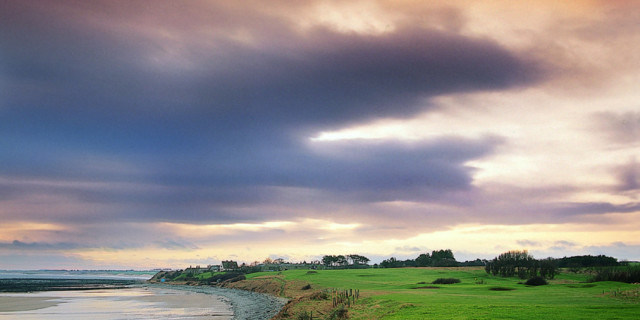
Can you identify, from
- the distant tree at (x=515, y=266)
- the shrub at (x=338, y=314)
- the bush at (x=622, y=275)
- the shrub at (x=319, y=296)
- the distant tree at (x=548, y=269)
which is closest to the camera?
the shrub at (x=338, y=314)

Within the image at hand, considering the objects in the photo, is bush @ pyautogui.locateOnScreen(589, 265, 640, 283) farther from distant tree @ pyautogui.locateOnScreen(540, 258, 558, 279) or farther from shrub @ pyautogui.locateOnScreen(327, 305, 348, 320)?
shrub @ pyautogui.locateOnScreen(327, 305, 348, 320)

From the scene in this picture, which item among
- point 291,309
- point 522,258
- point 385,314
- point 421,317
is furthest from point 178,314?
point 522,258

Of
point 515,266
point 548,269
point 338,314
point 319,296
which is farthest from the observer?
point 515,266

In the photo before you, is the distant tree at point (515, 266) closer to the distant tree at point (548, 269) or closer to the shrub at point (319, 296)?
the distant tree at point (548, 269)

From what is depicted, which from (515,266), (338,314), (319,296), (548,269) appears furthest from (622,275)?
(338,314)

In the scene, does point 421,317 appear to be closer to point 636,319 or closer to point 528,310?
point 528,310

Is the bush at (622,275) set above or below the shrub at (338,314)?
above

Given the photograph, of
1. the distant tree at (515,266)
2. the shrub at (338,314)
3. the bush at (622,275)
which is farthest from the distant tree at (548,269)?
the shrub at (338,314)

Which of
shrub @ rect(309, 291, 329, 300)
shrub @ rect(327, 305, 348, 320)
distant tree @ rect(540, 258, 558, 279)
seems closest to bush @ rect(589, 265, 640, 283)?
distant tree @ rect(540, 258, 558, 279)

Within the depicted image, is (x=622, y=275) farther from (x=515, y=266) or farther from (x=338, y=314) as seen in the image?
(x=338, y=314)

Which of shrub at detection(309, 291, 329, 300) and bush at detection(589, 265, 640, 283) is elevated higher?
bush at detection(589, 265, 640, 283)

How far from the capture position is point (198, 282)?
197m

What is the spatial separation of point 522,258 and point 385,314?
327 ft

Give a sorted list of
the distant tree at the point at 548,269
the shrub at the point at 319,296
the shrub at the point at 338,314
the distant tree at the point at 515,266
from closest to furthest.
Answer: the shrub at the point at 338,314 < the shrub at the point at 319,296 < the distant tree at the point at 548,269 < the distant tree at the point at 515,266
